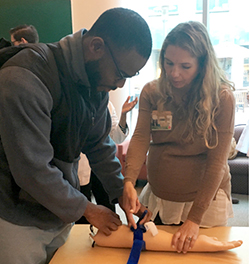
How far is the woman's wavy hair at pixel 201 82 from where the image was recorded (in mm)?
1209

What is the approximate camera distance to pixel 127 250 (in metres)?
1.08

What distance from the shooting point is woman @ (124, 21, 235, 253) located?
117cm

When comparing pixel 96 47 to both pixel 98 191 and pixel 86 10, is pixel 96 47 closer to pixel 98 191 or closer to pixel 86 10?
pixel 98 191

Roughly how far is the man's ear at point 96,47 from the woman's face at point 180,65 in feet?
1.51

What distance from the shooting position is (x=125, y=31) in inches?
33.9

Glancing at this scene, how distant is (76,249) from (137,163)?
45 centimetres

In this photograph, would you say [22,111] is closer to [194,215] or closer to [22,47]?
[22,47]

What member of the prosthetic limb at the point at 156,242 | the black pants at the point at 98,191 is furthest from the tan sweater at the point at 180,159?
the black pants at the point at 98,191

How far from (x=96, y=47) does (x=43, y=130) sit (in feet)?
1.01

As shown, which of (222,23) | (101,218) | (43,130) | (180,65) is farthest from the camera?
(222,23)

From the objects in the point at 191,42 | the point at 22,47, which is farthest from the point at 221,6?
the point at 22,47

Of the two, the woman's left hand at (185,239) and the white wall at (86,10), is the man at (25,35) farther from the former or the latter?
the woman's left hand at (185,239)

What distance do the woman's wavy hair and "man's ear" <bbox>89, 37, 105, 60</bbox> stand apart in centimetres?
47

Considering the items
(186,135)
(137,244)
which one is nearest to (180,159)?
(186,135)
